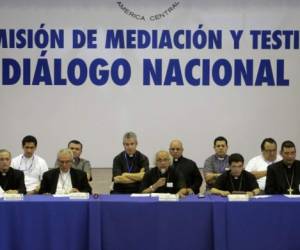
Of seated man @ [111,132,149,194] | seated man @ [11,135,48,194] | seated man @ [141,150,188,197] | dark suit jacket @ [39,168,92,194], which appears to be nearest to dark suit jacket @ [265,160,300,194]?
seated man @ [141,150,188,197]

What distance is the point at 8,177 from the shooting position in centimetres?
621

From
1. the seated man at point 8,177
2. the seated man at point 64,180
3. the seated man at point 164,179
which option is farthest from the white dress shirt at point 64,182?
the seated man at point 164,179

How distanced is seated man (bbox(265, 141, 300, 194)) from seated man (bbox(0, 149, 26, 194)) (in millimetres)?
2605

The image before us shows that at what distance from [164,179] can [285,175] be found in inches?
49.6

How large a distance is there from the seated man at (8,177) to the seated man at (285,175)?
2.61 metres

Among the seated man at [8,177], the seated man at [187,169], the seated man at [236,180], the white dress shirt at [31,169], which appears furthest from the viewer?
the white dress shirt at [31,169]

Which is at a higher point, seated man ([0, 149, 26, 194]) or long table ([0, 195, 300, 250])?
seated man ([0, 149, 26, 194])

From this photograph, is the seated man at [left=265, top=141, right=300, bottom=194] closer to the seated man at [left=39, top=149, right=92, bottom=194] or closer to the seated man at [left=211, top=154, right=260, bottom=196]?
→ the seated man at [left=211, top=154, right=260, bottom=196]

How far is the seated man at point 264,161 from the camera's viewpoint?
693 cm

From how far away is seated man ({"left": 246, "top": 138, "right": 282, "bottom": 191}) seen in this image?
6.93m

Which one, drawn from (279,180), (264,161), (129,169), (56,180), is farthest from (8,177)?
(264,161)

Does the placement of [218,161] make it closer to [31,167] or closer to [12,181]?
[31,167]

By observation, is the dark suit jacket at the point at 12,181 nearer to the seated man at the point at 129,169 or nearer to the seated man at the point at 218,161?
the seated man at the point at 129,169

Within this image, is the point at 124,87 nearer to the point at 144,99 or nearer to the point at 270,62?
the point at 144,99
